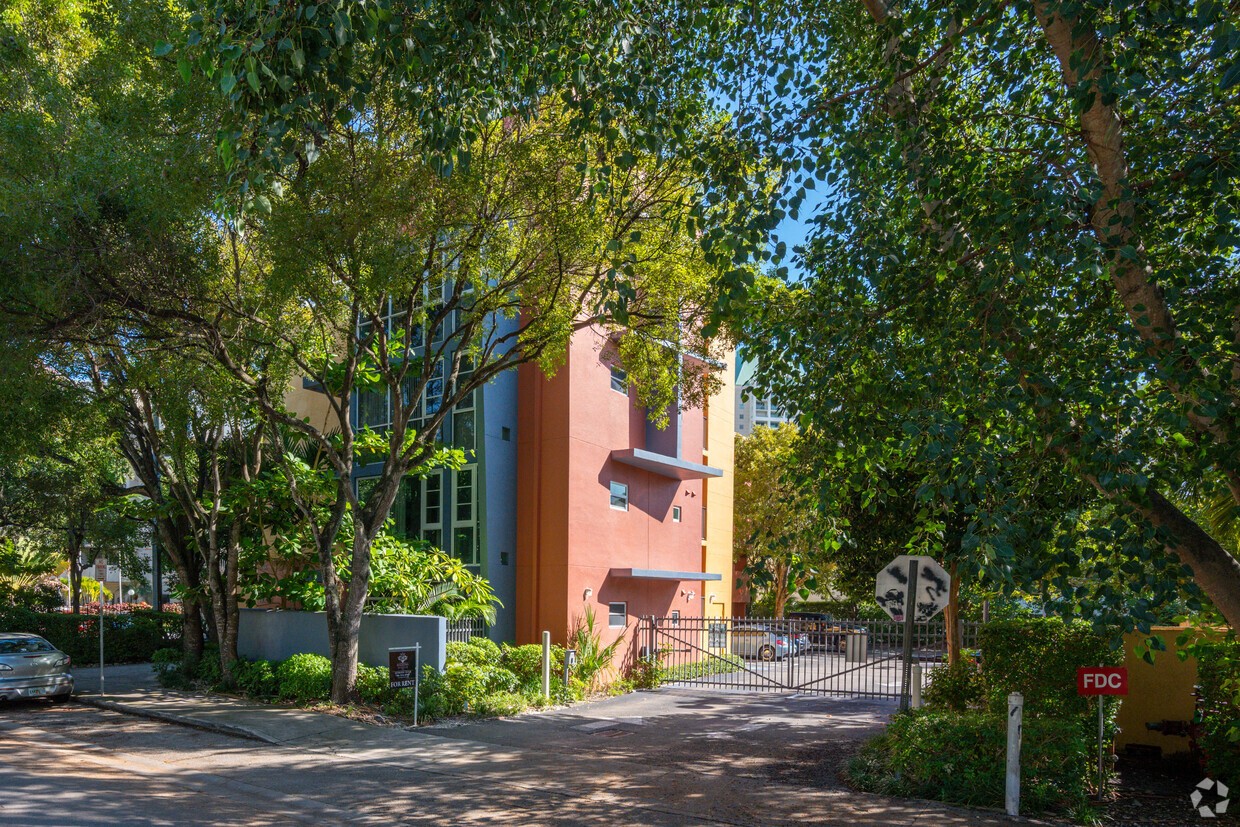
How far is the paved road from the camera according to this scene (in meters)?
8.93

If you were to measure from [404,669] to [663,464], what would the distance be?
9.89 m

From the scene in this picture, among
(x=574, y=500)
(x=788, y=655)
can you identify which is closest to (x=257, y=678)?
(x=574, y=500)

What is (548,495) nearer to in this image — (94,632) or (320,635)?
(320,635)

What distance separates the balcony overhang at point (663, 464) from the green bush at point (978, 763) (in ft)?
37.6

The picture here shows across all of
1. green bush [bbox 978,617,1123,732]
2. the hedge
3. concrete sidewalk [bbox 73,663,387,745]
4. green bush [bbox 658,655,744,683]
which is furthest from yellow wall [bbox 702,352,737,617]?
green bush [bbox 978,617,1123,732]

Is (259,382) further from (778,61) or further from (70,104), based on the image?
(778,61)

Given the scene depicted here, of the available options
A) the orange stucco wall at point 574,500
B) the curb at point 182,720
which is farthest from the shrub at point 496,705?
the orange stucco wall at point 574,500

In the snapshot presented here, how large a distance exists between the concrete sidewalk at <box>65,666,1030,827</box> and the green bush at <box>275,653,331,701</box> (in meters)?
0.43

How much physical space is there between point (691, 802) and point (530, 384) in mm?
12109

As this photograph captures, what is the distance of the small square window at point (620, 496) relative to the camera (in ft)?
71.1

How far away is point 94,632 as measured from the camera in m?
23.9

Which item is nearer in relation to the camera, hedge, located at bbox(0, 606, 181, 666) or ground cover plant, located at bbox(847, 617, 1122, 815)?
ground cover plant, located at bbox(847, 617, 1122, 815)

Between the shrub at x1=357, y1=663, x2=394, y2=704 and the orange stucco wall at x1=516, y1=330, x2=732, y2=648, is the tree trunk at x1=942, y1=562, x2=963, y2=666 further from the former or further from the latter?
the shrub at x1=357, y1=663, x2=394, y2=704

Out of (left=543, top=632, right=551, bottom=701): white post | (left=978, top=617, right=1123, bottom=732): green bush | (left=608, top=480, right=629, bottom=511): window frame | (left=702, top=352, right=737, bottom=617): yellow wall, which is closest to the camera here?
(left=978, top=617, right=1123, bottom=732): green bush
